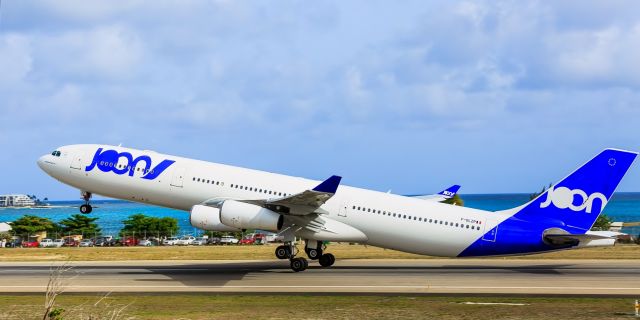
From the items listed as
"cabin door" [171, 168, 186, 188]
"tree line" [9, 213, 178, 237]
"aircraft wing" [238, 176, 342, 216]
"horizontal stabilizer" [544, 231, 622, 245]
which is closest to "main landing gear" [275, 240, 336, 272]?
"aircraft wing" [238, 176, 342, 216]

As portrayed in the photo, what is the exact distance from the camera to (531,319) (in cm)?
2436

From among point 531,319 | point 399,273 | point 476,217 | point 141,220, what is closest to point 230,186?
point 399,273

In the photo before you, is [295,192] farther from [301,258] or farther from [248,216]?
[248,216]

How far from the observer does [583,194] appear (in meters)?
40.2

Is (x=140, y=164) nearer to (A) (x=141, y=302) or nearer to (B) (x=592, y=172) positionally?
(A) (x=141, y=302)

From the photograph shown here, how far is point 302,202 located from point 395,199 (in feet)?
19.3

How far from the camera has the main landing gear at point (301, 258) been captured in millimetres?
41188

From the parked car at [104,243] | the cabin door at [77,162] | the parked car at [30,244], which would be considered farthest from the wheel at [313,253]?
the parked car at [30,244]

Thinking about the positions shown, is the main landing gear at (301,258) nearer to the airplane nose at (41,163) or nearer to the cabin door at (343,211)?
the cabin door at (343,211)

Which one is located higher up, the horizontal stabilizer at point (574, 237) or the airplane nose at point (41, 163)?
the airplane nose at point (41, 163)

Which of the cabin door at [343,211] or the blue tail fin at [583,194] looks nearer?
the blue tail fin at [583,194]

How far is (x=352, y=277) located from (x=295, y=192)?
23.4ft

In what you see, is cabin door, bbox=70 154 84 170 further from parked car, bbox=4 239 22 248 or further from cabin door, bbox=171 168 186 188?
parked car, bbox=4 239 22 248

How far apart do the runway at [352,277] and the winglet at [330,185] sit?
434 centimetres
